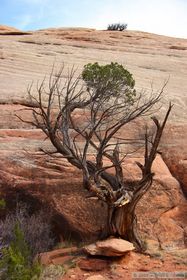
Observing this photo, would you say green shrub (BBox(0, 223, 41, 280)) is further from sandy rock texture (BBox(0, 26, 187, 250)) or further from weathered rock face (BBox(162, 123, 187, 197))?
weathered rock face (BBox(162, 123, 187, 197))

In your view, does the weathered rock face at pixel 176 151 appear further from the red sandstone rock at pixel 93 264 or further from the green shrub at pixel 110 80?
the red sandstone rock at pixel 93 264

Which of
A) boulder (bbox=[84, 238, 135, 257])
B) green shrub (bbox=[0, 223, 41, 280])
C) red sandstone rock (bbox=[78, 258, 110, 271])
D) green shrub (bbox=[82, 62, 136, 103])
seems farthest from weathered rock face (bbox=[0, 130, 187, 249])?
green shrub (bbox=[82, 62, 136, 103])

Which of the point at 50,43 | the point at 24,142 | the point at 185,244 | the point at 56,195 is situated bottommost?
the point at 185,244

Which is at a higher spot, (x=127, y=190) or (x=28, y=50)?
(x=28, y=50)

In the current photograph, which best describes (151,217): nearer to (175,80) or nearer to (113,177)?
(113,177)

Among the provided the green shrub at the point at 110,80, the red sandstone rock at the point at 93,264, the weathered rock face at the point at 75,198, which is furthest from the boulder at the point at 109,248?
the green shrub at the point at 110,80

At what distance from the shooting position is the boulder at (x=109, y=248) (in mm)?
9109

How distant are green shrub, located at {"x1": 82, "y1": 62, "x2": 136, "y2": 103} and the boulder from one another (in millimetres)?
5963

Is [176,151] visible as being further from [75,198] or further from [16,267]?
[16,267]

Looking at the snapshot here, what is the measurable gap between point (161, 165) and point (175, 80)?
399 inches

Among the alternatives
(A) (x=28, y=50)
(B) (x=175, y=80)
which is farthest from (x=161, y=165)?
(A) (x=28, y=50)

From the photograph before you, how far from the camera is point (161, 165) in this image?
1189cm

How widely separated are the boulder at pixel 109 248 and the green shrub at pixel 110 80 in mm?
5963

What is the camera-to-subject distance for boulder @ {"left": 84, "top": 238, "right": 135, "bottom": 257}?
9.11m
